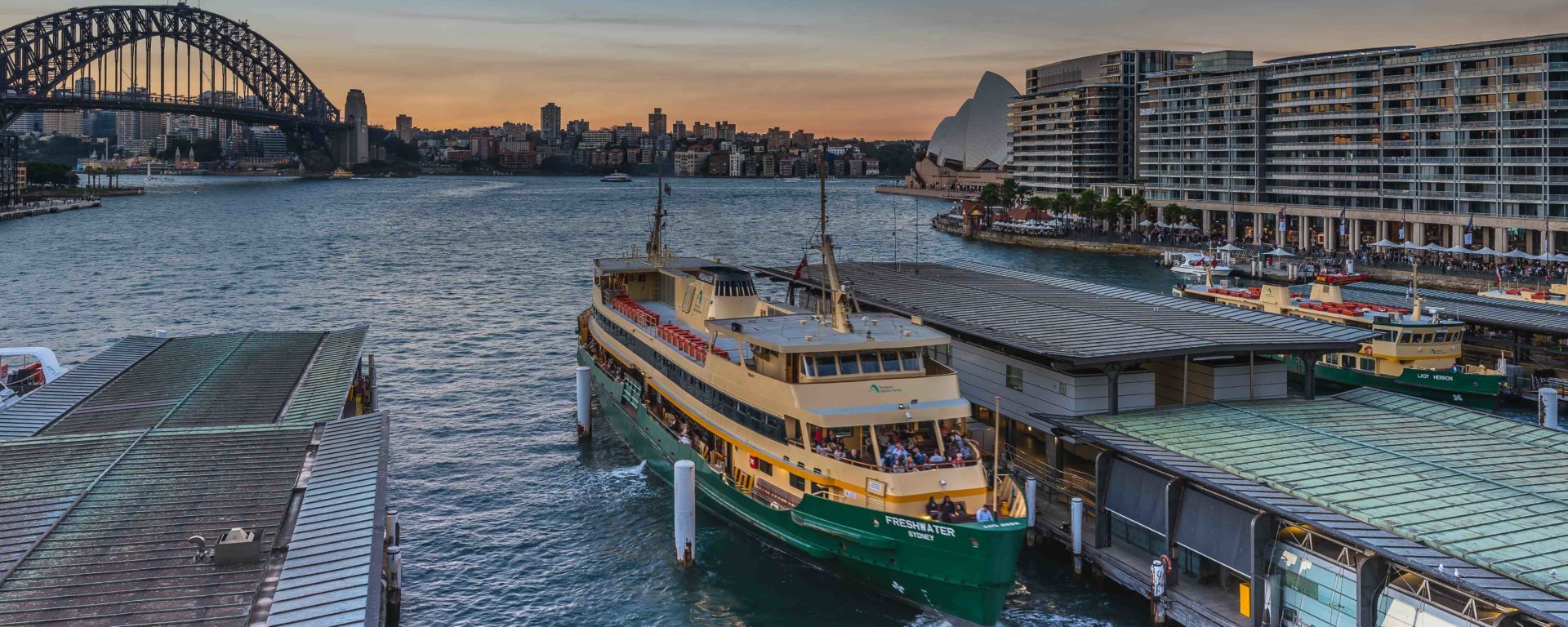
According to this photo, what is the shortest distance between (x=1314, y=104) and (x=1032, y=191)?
63.8 metres

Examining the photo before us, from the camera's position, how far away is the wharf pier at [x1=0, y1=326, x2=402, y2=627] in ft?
50.7

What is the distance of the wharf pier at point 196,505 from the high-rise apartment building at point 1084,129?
139276 millimetres

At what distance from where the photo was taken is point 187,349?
120 ft

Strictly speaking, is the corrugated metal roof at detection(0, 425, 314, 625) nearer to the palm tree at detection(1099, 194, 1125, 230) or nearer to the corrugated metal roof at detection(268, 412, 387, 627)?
the corrugated metal roof at detection(268, 412, 387, 627)

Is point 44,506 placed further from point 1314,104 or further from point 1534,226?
point 1314,104

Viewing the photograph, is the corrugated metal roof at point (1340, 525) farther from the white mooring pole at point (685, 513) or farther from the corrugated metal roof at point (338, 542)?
the corrugated metal roof at point (338, 542)

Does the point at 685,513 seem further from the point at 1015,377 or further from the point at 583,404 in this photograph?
the point at 583,404

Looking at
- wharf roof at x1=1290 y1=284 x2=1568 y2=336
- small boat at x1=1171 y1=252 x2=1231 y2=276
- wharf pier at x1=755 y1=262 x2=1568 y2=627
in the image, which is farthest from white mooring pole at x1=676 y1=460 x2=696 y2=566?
small boat at x1=1171 y1=252 x2=1231 y2=276

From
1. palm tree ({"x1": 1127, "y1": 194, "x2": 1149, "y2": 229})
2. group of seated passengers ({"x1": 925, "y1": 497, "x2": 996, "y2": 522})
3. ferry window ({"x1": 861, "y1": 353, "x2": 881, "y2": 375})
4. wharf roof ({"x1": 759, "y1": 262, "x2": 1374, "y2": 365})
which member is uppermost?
palm tree ({"x1": 1127, "y1": 194, "x2": 1149, "y2": 229})

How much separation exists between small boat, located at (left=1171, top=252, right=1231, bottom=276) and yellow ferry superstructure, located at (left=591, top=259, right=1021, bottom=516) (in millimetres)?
59740

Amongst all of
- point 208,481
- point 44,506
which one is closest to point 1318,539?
point 208,481

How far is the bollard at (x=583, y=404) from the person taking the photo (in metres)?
38.4

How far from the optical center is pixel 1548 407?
110 feet

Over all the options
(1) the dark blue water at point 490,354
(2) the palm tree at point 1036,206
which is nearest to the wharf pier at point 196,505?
(1) the dark blue water at point 490,354
